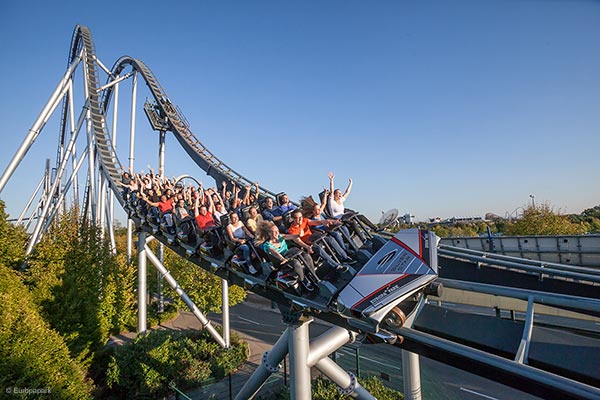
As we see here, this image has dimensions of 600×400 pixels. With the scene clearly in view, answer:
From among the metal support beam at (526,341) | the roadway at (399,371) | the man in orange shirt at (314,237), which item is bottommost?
the roadway at (399,371)

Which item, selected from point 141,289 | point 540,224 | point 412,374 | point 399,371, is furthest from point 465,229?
point 141,289

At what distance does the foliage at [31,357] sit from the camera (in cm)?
598

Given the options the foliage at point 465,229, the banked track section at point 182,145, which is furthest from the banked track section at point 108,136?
the foliage at point 465,229

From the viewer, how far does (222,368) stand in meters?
11.0

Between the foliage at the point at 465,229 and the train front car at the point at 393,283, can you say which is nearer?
the train front car at the point at 393,283

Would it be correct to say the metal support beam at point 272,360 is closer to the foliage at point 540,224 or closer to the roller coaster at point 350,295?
the roller coaster at point 350,295

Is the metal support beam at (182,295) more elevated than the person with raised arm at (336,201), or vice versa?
the person with raised arm at (336,201)

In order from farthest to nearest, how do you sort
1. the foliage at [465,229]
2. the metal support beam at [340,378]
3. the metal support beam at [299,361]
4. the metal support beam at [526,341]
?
the foliage at [465,229] → the metal support beam at [340,378] → the metal support beam at [299,361] → the metal support beam at [526,341]

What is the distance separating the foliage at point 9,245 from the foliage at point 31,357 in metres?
3.92

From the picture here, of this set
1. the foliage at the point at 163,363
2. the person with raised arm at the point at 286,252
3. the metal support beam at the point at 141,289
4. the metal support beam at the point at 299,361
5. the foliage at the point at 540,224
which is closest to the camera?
the person with raised arm at the point at 286,252

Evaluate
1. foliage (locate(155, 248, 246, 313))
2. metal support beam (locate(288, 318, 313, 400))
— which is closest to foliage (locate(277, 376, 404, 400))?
metal support beam (locate(288, 318, 313, 400))

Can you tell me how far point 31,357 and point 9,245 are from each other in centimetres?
595

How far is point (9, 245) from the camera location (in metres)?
10.5

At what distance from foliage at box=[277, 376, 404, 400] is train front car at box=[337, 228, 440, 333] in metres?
4.95
